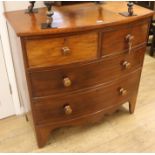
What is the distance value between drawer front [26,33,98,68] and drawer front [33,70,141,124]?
0.27 metres

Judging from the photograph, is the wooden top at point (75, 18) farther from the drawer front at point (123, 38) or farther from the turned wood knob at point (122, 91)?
the turned wood knob at point (122, 91)

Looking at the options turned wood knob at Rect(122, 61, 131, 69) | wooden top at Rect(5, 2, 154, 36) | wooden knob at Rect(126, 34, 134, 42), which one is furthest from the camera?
turned wood knob at Rect(122, 61, 131, 69)

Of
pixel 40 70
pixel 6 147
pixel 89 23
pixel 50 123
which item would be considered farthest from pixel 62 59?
pixel 6 147

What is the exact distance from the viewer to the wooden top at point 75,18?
110 centimetres

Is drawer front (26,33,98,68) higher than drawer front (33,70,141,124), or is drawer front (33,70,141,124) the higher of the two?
drawer front (26,33,98,68)

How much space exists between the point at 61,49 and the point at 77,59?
0.12m

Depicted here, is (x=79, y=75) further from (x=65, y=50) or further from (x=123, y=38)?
(x=123, y=38)

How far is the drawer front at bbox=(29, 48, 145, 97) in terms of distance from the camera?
123cm

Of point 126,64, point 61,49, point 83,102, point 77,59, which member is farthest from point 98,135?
point 61,49

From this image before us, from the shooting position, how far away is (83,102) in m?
1.43

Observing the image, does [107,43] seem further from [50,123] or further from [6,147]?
[6,147]

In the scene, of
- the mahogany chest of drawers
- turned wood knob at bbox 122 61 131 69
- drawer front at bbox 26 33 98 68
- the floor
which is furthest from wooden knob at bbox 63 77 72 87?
the floor

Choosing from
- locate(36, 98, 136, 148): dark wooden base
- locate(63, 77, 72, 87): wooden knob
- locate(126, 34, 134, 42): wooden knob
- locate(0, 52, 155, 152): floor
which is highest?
locate(126, 34, 134, 42): wooden knob

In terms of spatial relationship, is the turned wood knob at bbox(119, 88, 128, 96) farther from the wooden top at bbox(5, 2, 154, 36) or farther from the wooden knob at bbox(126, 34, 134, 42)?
the wooden top at bbox(5, 2, 154, 36)
